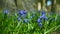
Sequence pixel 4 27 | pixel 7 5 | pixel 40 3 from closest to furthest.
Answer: pixel 4 27, pixel 7 5, pixel 40 3

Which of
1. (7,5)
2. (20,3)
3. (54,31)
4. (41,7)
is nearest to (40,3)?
(41,7)

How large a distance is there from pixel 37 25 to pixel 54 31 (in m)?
0.23

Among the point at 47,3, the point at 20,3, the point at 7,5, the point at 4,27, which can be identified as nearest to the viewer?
the point at 4,27

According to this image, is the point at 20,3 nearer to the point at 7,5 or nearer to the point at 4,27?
the point at 7,5

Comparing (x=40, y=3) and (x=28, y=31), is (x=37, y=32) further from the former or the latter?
(x=40, y=3)

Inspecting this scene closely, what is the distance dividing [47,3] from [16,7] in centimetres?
238

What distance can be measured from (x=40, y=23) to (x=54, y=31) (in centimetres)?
26

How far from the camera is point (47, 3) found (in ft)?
22.6

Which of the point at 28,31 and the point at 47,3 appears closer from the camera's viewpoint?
the point at 28,31

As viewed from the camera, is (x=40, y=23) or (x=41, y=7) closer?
(x=40, y=23)

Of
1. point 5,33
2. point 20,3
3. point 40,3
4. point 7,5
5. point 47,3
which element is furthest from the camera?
point 47,3

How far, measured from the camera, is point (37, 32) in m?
2.72

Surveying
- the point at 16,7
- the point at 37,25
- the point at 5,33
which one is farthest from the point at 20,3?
the point at 5,33

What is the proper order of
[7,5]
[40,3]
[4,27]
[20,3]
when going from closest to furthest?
[4,27] < [7,5] < [20,3] < [40,3]
